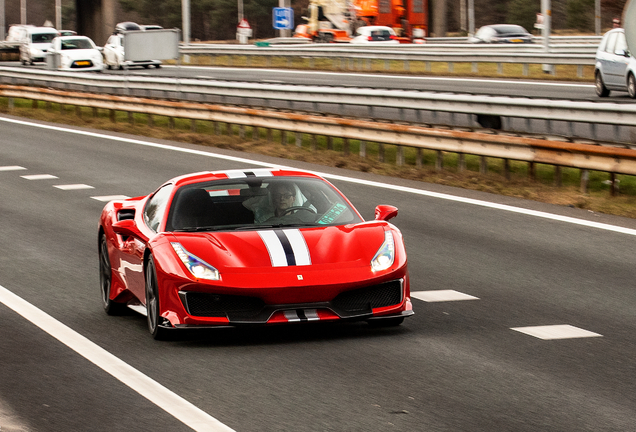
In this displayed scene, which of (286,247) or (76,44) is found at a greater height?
(76,44)

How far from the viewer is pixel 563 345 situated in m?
7.59

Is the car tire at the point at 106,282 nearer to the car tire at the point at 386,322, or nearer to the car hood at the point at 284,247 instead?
the car hood at the point at 284,247

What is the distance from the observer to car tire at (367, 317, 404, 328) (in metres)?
7.93

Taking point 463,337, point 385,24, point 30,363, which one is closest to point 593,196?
point 463,337

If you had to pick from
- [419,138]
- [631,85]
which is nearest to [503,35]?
[631,85]

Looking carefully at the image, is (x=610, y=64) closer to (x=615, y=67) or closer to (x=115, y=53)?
(x=615, y=67)

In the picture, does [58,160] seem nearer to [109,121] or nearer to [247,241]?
[109,121]

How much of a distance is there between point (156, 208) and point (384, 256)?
1.86 metres

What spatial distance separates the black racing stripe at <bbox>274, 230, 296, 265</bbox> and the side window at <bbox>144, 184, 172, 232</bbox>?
1.01 meters

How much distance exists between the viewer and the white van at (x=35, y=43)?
5497 cm

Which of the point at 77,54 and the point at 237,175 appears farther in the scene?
the point at 77,54

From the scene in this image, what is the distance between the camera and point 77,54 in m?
46.6

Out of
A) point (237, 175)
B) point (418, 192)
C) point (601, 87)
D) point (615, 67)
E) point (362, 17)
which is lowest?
point (418, 192)

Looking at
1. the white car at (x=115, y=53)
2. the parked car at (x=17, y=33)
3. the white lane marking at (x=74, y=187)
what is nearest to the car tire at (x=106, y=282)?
the white lane marking at (x=74, y=187)
